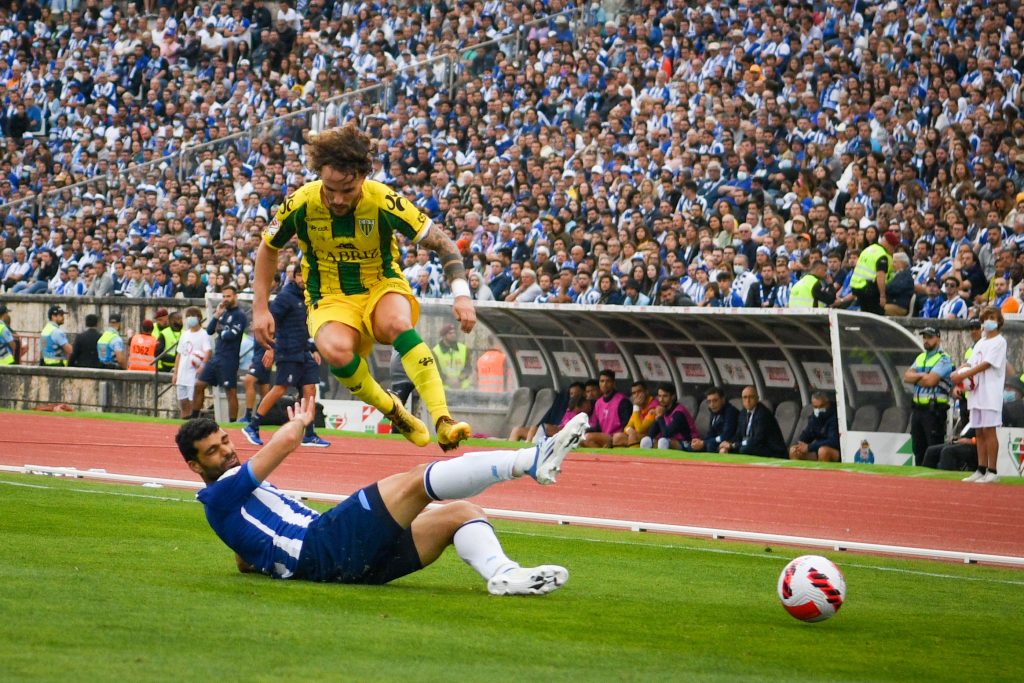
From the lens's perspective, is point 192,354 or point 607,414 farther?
point 192,354

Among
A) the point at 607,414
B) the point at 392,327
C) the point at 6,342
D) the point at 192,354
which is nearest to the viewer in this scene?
the point at 392,327

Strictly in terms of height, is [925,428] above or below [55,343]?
below

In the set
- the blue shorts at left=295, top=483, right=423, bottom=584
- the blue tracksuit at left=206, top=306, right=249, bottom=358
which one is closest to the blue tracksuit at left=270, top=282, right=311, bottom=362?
the blue tracksuit at left=206, top=306, right=249, bottom=358

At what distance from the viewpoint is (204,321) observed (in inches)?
1019

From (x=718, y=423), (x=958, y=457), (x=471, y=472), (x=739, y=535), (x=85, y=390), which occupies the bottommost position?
(x=85, y=390)

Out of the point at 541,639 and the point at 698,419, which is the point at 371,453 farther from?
the point at 541,639

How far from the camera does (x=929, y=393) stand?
17.7 m

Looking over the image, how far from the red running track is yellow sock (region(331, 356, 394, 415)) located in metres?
2.27

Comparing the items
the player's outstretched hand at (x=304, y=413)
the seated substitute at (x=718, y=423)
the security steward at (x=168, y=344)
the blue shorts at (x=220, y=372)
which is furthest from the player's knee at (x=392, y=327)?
the security steward at (x=168, y=344)

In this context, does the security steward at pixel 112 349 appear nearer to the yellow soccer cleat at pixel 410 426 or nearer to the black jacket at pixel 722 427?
the black jacket at pixel 722 427

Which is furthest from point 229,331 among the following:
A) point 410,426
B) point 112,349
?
point 410,426

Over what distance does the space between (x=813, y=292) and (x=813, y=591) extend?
12028 millimetres

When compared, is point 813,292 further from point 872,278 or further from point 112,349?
point 112,349

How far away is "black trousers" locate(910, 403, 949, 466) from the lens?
17969 mm
